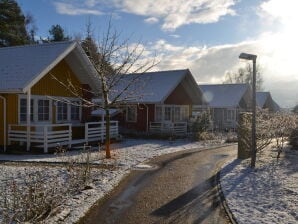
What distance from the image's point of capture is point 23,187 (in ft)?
28.6

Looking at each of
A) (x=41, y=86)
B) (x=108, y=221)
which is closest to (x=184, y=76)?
(x=41, y=86)

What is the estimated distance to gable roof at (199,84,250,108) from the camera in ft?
125

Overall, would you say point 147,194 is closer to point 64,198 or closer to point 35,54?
point 64,198

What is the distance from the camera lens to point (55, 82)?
1916cm

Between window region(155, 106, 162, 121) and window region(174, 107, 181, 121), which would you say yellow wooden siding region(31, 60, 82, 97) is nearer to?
A: window region(155, 106, 162, 121)

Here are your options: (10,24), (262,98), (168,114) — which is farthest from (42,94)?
(262,98)

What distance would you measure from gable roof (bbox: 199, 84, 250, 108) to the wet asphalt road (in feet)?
83.7

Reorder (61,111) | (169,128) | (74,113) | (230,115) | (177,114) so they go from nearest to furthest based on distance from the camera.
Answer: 1. (61,111)
2. (74,113)
3. (169,128)
4. (177,114)
5. (230,115)

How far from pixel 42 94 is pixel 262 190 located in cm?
1260

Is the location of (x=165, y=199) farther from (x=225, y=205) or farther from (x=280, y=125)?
(x=280, y=125)

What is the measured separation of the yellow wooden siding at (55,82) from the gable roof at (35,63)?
499 mm

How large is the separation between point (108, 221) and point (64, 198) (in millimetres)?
1576

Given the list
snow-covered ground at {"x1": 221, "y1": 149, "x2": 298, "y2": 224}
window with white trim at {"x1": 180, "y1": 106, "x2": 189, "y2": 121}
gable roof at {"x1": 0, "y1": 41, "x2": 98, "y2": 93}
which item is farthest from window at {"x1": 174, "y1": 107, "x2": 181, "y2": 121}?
snow-covered ground at {"x1": 221, "y1": 149, "x2": 298, "y2": 224}

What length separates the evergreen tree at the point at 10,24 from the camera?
126 feet
